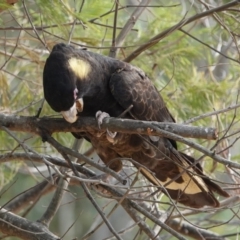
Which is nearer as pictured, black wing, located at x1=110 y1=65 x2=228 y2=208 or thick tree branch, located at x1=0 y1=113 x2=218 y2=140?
thick tree branch, located at x1=0 y1=113 x2=218 y2=140

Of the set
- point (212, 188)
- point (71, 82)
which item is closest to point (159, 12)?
point (212, 188)

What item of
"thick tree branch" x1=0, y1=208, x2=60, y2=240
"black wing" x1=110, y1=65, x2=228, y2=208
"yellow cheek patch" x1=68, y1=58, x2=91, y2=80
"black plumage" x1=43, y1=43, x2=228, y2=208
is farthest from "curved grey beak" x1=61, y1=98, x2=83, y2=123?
"thick tree branch" x1=0, y1=208, x2=60, y2=240

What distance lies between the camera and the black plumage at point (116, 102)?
113 inches

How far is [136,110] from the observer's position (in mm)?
3359

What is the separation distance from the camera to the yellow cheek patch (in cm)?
299

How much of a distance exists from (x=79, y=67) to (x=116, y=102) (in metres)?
0.36

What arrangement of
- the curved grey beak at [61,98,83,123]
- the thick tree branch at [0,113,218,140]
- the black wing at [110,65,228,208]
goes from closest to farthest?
the thick tree branch at [0,113,218,140]
the curved grey beak at [61,98,83,123]
the black wing at [110,65,228,208]

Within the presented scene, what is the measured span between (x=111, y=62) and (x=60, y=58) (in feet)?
1.94

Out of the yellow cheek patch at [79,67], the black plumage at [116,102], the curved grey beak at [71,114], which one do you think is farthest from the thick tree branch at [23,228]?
the yellow cheek patch at [79,67]

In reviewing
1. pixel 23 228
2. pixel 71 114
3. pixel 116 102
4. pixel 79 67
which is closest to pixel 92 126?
pixel 71 114

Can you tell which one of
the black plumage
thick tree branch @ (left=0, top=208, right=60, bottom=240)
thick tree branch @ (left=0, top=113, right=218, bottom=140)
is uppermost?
the black plumage

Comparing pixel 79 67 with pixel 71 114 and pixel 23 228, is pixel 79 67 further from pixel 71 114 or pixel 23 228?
pixel 23 228

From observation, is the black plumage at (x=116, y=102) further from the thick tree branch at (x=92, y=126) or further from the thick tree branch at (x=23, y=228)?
the thick tree branch at (x=23, y=228)

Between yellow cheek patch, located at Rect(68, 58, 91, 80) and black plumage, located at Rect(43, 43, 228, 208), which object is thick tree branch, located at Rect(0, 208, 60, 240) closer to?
black plumage, located at Rect(43, 43, 228, 208)
